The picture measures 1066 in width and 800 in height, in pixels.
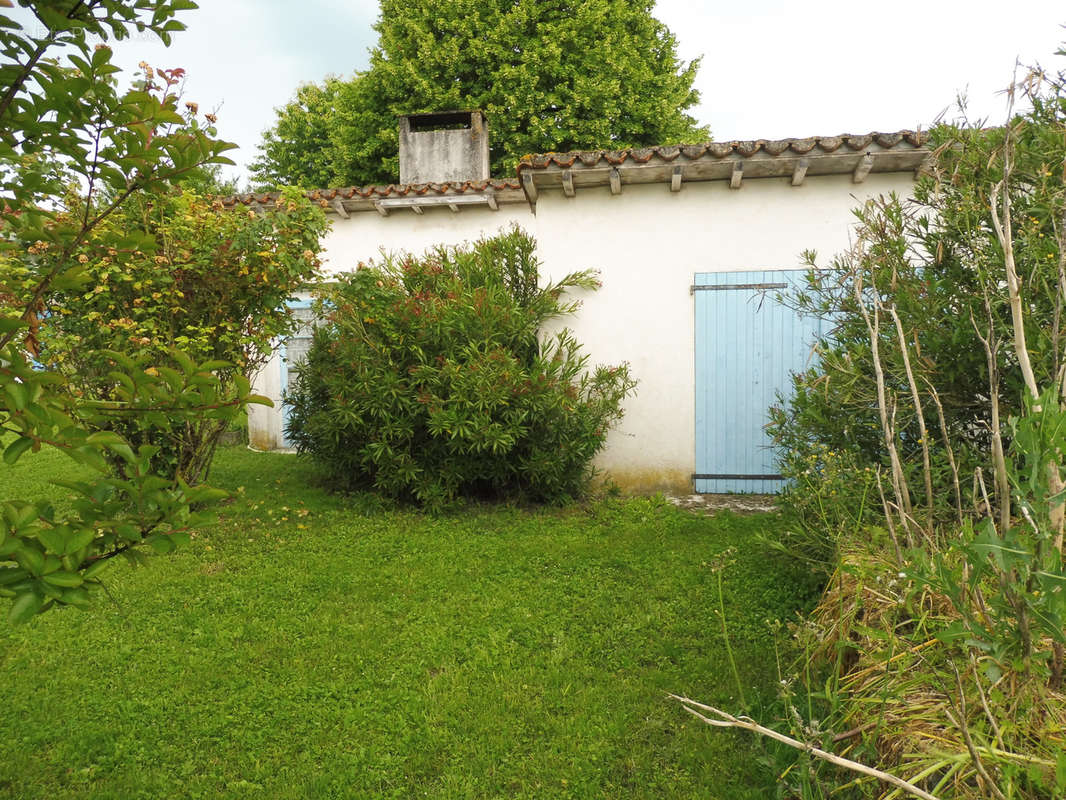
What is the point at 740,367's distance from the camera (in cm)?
628

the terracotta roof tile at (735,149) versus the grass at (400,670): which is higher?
the terracotta roof tile at (735,149)

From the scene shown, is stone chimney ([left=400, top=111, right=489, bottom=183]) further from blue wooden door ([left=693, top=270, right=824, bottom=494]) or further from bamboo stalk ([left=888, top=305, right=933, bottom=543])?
bamboo stalk ([left=888, top=305, right=933, bottom=543])

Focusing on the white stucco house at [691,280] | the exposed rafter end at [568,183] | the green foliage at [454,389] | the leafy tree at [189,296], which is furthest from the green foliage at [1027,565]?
the exposed rafter end at [568,183]

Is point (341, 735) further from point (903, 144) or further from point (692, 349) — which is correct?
point (903, 144)

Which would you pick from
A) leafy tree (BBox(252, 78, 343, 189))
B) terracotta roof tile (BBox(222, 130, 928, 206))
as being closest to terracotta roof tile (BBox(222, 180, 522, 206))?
terracotta roof tile (BBox(222, 130, 928, 206))

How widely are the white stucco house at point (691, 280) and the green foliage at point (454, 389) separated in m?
0.50

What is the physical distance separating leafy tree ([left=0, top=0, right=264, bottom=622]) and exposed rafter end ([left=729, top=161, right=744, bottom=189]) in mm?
5361

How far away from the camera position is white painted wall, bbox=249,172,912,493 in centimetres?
627

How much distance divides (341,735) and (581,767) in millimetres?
1001

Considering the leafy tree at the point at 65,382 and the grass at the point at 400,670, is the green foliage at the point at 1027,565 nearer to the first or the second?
the grass at the point at 400,670

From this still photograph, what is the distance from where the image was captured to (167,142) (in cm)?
125

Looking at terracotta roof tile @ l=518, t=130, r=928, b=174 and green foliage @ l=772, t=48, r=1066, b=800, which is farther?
terracotta roof tile @ l=518, t=130, r=928, b=174

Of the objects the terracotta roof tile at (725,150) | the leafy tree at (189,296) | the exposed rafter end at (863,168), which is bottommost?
the leafy tree at (189,296)

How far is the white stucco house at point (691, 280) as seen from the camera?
6.09m
